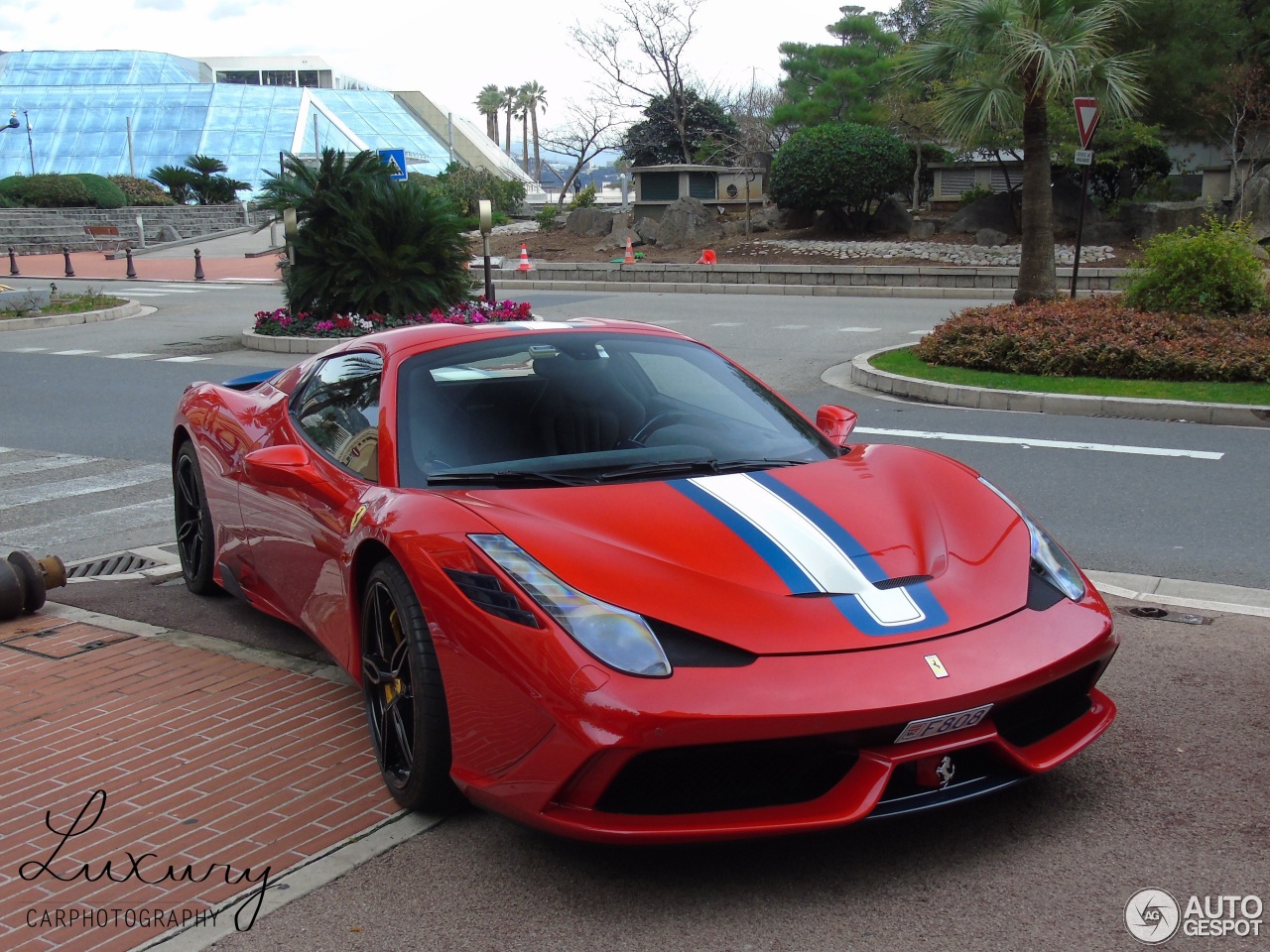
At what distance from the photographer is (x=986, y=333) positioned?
1334 centimetres

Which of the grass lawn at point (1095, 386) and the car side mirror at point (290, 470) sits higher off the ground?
the car side mirror at point (290, 470)

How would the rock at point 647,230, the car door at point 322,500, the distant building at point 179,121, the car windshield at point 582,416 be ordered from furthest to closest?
1. the distant building at point 179,121
2. the rock at point 647,230
3. the car door at point 322,500
4. the car windshield at point 582,416

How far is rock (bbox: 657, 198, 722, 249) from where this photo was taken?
34.9m

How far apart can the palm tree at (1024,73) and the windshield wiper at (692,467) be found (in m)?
13.5

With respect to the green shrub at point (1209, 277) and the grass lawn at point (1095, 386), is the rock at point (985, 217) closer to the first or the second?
the green shrub at point (1209, 277)

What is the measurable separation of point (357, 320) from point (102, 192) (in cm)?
4067

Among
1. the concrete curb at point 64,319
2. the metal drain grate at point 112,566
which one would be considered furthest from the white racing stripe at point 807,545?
the concrete curb at point 64,319

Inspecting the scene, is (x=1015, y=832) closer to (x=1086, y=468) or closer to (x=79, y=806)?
(x=79, y=806)

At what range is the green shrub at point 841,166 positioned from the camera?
31.5 m

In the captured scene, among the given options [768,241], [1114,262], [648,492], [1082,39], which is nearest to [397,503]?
[648,492]

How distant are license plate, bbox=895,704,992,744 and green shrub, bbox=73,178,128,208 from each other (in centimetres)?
5572

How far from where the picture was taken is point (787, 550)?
3.28 meters

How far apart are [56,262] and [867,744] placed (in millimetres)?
44650

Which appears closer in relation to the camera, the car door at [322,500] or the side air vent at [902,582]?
the side air vent at [902,582]
